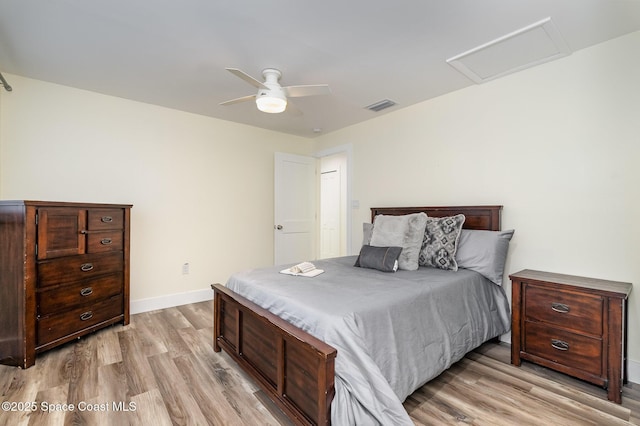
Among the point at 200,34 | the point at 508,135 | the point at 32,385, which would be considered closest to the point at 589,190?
the point at 508,135

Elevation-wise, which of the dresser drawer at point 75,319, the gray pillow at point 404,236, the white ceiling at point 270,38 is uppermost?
the white ceiling at point 270,38

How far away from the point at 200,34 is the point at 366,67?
1349 millimetres

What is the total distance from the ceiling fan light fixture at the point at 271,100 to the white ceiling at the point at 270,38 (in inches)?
11.7

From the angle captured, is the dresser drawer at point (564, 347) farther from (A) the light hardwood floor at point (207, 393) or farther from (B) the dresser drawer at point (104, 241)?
(B) the dresser drawer at point (104, 241)

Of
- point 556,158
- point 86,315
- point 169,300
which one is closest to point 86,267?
point 86,315

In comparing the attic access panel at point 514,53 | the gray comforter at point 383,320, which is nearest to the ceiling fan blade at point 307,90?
the attic access panel at point 514,53

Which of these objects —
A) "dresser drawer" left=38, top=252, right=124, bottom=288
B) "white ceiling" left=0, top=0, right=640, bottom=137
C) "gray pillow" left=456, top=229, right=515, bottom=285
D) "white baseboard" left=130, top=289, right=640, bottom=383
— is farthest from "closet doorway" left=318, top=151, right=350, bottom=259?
"dresser drawer" left=38, top=252, right=124, bottom=288

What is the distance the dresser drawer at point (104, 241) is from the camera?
2709 millimetres

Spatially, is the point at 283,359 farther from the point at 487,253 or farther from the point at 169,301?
the point at 169,301

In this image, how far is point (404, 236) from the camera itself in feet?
8.87

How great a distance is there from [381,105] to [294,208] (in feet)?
6.91

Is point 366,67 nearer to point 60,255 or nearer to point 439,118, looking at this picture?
point 439,118

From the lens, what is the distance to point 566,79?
2.38 metres

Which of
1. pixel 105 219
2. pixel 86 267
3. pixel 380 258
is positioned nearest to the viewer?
pixel 380 258
